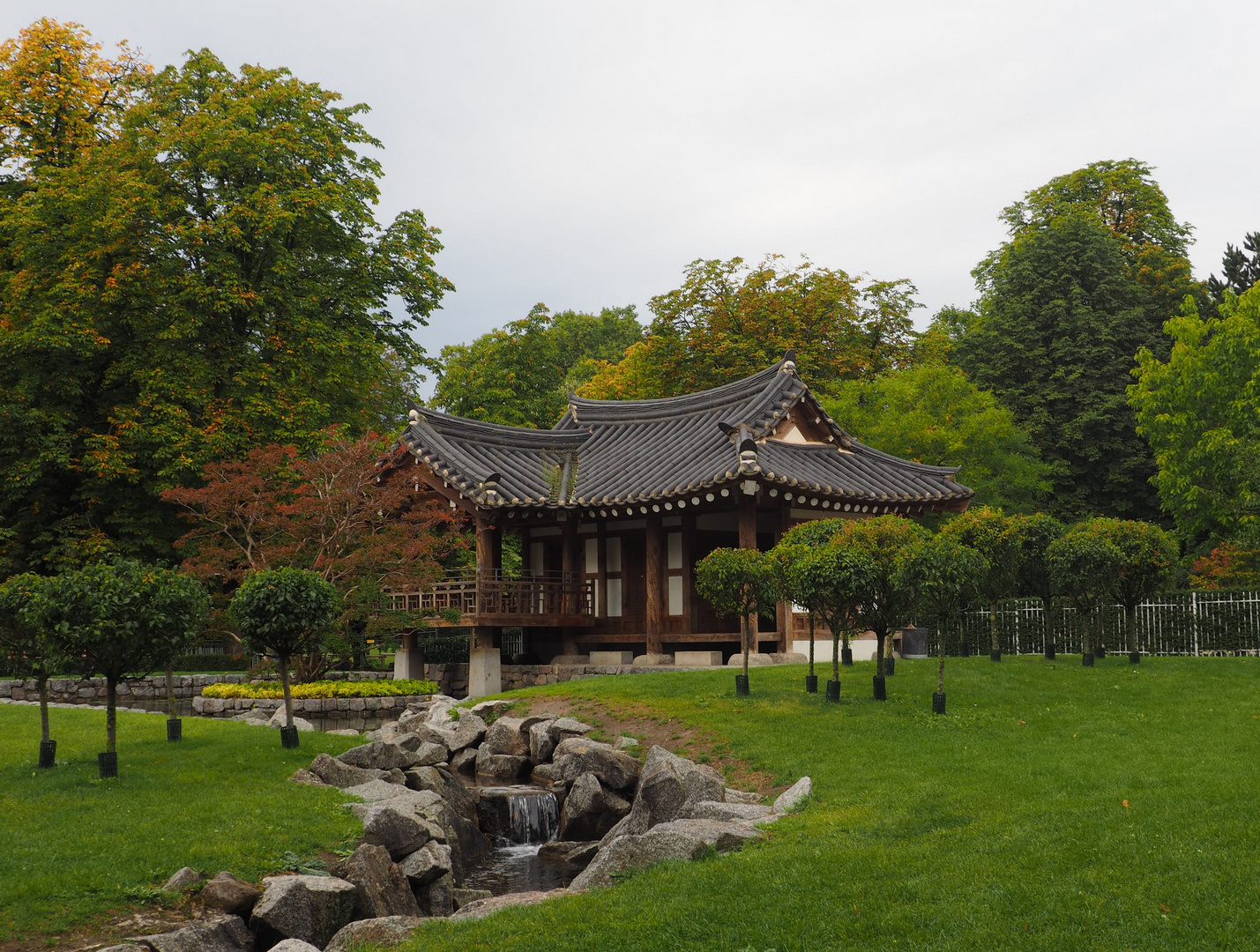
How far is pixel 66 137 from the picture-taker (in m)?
30.6

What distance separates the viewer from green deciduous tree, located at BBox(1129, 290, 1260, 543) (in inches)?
1276

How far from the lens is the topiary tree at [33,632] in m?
12.6

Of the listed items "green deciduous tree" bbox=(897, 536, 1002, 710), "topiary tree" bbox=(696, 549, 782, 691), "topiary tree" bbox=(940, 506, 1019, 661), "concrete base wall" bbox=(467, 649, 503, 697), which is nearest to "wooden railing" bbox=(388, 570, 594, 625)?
"concrete base wall" bbox=(467, 649, 503, 697)

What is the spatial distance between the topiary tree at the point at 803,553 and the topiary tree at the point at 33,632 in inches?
422

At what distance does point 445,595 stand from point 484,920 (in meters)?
16.8

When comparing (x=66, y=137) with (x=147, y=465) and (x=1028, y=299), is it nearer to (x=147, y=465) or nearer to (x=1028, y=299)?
(x=147, y=465)

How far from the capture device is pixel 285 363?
3061cm

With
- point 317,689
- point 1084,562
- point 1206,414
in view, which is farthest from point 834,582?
point 1206,414

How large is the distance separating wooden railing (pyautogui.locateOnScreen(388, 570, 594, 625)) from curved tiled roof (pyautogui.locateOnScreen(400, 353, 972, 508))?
2038mm

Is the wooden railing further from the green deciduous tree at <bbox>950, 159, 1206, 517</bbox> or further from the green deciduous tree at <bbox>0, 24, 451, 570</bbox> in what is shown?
the green deciduous tree at <bbox>950, 159, 1206, 517</bbox>

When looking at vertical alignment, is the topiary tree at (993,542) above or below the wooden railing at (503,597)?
above

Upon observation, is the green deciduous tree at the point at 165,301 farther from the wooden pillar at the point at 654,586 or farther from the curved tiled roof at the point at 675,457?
the wooden pillar at the point at 654,586

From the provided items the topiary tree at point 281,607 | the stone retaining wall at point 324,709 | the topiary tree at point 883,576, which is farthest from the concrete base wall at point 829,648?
the topiary tree at point 281,607

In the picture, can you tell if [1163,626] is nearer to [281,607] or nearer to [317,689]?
[317,689]
